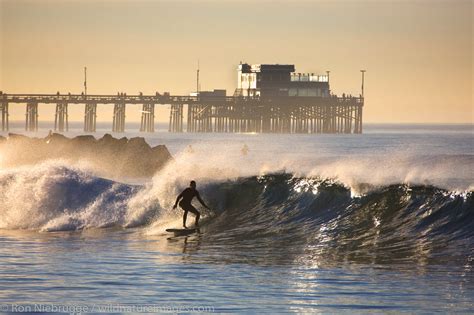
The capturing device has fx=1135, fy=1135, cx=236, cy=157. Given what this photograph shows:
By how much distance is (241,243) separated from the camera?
93.2 feet

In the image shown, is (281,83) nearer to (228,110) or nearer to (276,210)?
(228,110)

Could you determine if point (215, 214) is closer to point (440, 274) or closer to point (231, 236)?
point (231, 236)

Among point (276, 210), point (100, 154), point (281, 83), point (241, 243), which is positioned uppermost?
point (281, 83)

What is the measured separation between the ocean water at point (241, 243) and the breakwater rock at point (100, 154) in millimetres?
17479

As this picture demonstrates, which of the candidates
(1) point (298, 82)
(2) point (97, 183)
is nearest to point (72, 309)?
(2) point (97, 183)

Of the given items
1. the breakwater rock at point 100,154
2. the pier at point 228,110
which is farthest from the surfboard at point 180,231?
the pier at point 228,110

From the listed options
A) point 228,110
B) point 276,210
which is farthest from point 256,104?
point 276,210

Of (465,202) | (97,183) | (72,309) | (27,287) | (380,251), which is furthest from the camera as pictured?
(97,183)

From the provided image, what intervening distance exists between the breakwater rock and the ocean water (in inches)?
688

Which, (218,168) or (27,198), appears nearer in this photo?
(27,198)

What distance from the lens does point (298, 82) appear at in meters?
175

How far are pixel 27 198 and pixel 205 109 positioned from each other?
5517 inches

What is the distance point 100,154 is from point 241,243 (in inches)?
1342

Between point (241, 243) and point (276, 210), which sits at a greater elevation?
point (276, 210)
